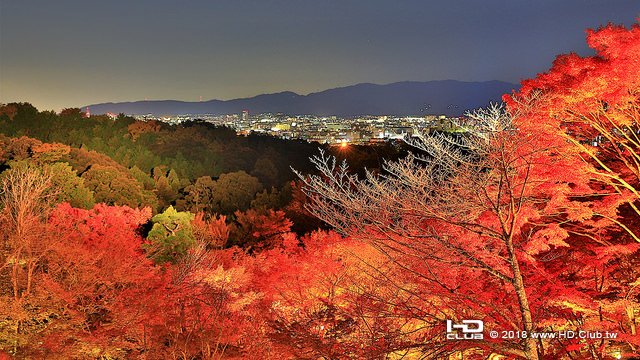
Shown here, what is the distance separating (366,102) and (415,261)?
145m

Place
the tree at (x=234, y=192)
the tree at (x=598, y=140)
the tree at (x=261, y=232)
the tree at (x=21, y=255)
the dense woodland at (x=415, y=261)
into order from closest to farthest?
the dense woodland at (x=415, y=261)
the tree at (x=598, y=140)
the tree at (x=21, y=255)
the tree at (x=261, y=232)
the tree at (x=234, y=192)

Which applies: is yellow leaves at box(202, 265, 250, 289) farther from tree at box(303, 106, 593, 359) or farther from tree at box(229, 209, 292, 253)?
tree at box(303, 106, 593, 359)

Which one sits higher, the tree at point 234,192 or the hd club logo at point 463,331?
the hd club logo at point 463,331

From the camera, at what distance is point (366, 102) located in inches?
5906

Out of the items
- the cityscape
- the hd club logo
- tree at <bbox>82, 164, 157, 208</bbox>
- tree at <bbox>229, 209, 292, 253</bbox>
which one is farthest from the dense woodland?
tree at <bbox>82, 164, 157, 208</bbox>

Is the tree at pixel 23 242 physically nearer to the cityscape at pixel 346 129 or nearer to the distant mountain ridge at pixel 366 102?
the cityscape at pixel 346 129

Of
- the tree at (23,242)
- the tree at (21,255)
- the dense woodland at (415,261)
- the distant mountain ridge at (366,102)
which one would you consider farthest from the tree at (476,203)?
the distant mountain ridge at (366,102)

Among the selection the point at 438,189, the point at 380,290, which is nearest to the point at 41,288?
the point at 380,290

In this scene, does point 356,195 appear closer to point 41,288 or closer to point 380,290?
point 380,290

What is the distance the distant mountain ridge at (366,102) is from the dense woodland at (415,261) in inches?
2084

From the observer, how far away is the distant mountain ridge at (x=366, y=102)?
275 ft

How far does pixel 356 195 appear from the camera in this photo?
22.7 ft

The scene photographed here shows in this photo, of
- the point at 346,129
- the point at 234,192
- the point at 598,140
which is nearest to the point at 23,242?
the point at 598,140

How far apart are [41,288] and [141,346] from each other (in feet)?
8.09
